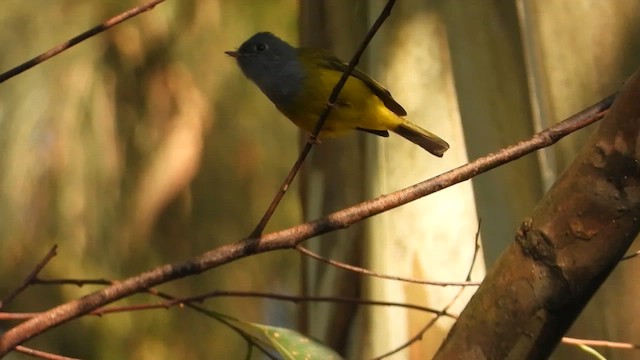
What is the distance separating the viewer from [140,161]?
1.46m

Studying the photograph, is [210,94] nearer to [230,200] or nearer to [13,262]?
[230,200]

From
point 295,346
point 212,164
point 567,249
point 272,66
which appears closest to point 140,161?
point 212,164

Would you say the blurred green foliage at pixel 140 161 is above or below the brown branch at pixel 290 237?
above

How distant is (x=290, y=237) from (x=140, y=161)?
3.06 feet

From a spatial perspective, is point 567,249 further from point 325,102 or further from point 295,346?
point 325,102

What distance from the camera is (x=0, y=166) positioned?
1.41 meters

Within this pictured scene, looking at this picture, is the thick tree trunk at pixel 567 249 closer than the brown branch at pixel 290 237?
Yes

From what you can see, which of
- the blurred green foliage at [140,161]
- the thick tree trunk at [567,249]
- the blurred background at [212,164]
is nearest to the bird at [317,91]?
the blurred background at [212,164]

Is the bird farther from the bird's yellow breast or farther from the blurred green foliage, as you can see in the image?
the blurred green foliage

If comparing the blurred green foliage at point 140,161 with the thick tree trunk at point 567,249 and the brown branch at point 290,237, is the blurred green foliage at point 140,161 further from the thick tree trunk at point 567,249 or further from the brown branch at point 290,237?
the thick tree trunk at point 567,249

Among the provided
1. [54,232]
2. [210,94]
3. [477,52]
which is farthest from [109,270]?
[477,52]

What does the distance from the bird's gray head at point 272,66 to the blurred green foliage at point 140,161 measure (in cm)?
52

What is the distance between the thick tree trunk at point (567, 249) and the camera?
46 centimetres

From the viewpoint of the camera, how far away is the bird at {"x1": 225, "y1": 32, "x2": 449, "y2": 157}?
0.89m
